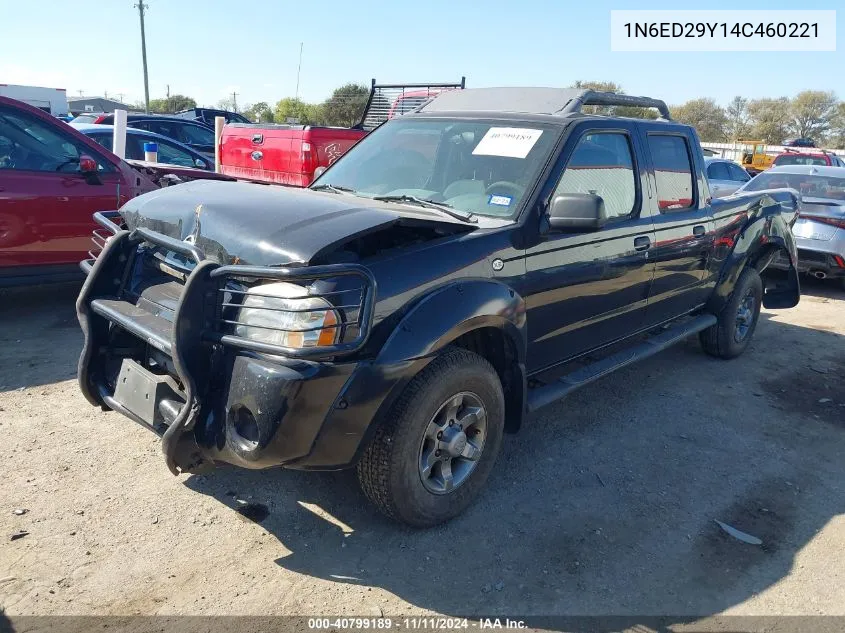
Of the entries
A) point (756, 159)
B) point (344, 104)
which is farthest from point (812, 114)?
point (344, 104)

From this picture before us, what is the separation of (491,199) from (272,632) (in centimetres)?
234

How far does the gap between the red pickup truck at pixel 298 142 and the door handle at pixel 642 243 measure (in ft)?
13.8

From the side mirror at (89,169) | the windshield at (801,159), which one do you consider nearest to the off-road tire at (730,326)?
the side mirror at (89,169)

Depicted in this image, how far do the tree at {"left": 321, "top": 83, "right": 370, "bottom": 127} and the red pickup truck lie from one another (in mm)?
30105

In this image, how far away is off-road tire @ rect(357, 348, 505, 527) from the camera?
2930 mm

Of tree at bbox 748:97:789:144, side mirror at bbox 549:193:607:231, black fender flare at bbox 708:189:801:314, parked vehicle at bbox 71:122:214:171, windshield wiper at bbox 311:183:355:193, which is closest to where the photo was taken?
side mirror at bbox 549:193:607:231

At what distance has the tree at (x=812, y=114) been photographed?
186 feet

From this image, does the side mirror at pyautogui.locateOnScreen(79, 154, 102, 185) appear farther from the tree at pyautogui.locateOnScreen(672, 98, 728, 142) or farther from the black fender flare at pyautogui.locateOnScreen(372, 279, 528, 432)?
the tree at pyautogui.locateOnScreen(672, 98, 728, 142)

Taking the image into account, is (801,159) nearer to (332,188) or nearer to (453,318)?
(332,188)

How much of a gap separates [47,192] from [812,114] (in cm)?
6497

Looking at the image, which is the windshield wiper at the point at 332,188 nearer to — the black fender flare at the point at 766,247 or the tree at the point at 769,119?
the black fender flare at the point at 766,247

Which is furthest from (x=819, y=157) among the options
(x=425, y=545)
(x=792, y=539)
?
(x=425, y=545)

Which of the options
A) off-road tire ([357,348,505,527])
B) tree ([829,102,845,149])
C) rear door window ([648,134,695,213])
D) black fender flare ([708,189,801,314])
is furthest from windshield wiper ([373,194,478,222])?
tree ([829,102,845,149])

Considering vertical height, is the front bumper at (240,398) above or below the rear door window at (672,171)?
below
